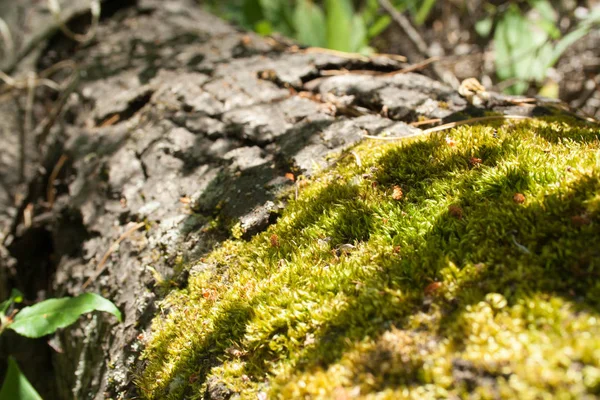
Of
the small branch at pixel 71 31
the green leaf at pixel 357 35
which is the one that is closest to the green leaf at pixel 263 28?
the green leaf at pixel 357 35

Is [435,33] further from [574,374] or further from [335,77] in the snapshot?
[574,374]

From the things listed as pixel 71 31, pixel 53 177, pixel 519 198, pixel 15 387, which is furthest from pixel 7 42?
pixel 519 198

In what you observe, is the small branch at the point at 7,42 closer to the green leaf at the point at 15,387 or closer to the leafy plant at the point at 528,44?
the green leaf at the point at 15,387

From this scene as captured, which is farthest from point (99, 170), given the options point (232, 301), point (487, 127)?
point (487, 127)

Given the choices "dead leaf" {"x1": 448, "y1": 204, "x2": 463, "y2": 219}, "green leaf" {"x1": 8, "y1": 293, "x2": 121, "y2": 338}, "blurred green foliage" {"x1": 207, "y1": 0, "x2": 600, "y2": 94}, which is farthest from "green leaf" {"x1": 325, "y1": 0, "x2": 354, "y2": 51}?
"green leaf" {"x1": 8, "y1": 293, "x2": 121, "y2": 338}

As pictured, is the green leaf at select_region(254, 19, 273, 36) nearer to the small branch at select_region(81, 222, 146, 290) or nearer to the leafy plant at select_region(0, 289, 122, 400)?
the small branch at select_region(81, 222, 146, 290)
